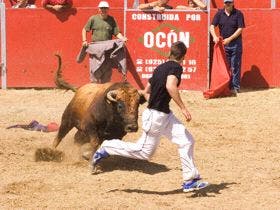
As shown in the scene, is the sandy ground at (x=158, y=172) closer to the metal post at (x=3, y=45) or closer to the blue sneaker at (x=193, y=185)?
the blue sneaker at (x=193, y=185)

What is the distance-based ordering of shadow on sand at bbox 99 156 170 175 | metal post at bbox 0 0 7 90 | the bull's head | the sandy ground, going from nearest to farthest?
the sandy ground < the bull's head < shadow on sand at bbox 99 156 170 175 < metal post at bbox 0 0 7 90

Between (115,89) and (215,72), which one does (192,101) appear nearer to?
(215,72)

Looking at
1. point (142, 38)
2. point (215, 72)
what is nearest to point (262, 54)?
point (215, 72)

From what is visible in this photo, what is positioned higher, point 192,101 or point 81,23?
point 81,23

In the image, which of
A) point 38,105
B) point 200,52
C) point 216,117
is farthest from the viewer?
point 200,52

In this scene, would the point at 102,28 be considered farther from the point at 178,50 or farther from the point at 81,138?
the point at 178,50

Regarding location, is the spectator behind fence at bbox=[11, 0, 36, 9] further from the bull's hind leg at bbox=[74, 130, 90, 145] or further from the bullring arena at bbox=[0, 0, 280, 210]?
the bull's hind leg at bbox=[74, 130, 90, 145]

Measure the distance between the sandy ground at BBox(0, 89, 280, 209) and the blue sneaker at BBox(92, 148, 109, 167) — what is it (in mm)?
190

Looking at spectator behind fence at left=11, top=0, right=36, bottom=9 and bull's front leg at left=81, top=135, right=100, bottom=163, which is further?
spectator behind fence at left=11, top=0, right=36, bottom=9

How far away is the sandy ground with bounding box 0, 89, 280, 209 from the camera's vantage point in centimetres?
736

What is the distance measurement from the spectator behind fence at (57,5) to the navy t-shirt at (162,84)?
25.1ft

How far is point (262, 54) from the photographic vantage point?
48.5 ft

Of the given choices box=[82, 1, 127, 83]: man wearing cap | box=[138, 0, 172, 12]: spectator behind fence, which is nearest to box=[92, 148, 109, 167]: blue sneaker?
box=[82, 1, 127, 83]: man wearing cap

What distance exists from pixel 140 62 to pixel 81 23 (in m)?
1.47
